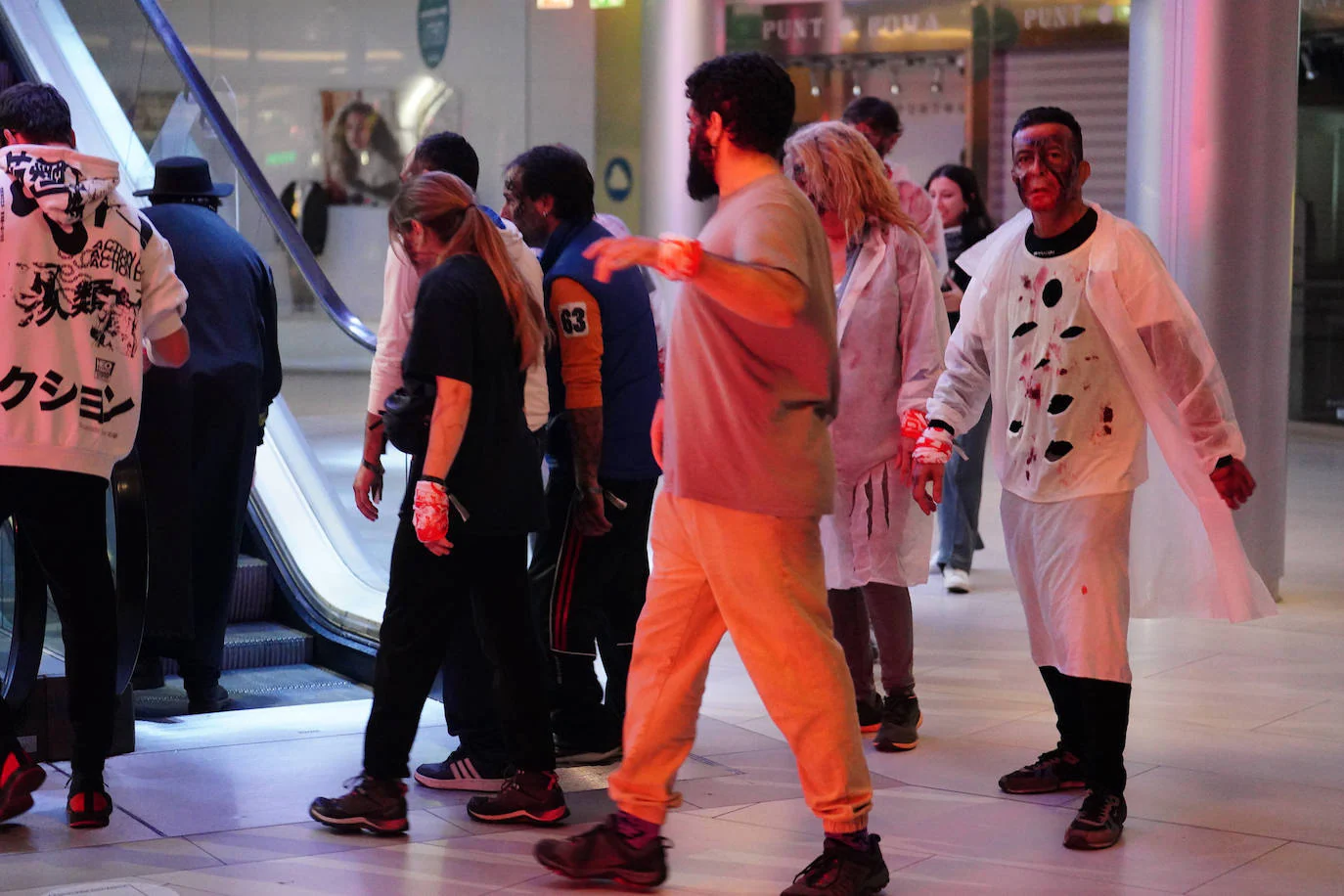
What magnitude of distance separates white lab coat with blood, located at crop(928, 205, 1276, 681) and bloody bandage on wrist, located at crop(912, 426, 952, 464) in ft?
0.25

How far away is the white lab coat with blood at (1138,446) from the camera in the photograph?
151 inches

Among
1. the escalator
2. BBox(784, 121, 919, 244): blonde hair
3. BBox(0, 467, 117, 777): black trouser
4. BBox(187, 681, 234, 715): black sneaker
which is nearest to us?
BBox(0, 467, 117, 777): black trouser

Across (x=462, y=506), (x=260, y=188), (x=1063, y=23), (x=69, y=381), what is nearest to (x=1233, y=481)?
(x=462, y=506)

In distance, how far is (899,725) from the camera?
15.2 ft

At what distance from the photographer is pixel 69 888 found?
335 cm

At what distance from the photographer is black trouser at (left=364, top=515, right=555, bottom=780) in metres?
3.78

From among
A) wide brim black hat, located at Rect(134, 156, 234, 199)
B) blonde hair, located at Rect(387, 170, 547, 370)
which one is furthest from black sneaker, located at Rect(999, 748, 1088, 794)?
wide brim black hat, located at Rect(134, 156, 234, 199)

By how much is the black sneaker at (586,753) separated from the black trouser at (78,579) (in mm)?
1161

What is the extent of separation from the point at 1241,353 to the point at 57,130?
4.54 m

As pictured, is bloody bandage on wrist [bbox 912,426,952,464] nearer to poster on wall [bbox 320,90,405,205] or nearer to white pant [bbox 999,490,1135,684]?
white pant [bbox 999,490,1135,684]

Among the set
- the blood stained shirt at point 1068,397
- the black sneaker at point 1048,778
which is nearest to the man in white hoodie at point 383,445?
the blood stained shirt at point 1068,397

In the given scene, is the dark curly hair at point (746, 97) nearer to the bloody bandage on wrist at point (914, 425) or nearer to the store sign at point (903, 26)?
the bloody bandage on wrist at point (914, 425)

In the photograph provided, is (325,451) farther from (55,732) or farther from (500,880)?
(500,880)

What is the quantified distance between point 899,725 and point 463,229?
72.7 inches
